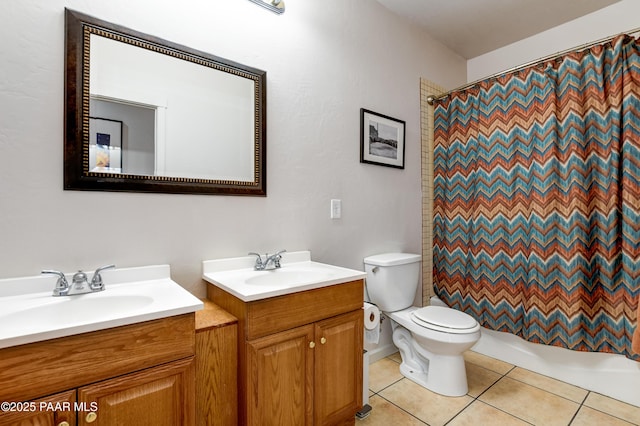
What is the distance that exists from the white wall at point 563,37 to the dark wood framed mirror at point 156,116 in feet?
7.61

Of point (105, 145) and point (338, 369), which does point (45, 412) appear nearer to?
point (105, 145)

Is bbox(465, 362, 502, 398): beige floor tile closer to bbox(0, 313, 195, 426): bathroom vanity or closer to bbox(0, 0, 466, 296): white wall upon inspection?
bbox(0, 0, 466, 296): white wall

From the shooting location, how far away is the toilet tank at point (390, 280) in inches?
82.9

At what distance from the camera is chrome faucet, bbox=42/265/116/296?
1.13 m

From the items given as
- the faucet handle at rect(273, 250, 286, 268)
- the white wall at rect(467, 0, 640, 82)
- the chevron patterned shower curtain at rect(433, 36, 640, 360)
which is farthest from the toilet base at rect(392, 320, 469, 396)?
the white wall at rect(467, 0, 640, 82)

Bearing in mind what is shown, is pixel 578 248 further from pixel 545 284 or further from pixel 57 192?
pixel 57 192

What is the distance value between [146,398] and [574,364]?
2.40m

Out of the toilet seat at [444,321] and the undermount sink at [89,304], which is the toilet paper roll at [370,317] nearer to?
the toilet seat at [444,321]

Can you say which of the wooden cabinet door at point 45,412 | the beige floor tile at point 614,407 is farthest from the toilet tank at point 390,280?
the wooden cabinet door at point 45,412

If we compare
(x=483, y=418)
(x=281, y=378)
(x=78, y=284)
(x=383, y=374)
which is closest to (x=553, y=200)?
(x=483, y=418)

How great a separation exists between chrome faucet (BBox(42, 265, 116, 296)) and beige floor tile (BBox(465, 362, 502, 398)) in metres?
2.04

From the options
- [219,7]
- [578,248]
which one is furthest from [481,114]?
[219,7]

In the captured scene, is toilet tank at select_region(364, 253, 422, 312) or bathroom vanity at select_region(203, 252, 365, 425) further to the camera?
toilet tank at select_region(364, 253, 422, 312)

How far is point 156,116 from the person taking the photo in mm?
1395
